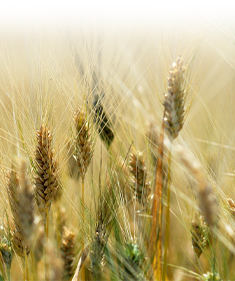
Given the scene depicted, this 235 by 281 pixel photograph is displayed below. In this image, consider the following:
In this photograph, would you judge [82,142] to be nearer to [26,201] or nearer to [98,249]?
[98,249]

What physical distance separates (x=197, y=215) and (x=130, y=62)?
0.56m

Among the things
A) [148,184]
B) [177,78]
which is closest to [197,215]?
[148,184]

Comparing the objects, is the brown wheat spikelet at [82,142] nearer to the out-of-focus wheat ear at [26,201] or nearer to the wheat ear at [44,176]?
the wheat ear at [44,176]

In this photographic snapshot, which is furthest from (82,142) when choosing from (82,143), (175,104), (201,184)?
(201,184)

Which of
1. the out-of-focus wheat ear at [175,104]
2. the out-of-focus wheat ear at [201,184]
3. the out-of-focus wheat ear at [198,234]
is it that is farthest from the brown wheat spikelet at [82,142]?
the out-of-focus wheat ear at [201,184]

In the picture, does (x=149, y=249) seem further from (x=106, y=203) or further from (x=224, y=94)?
(x=224, y=94)

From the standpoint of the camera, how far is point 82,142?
981 mm

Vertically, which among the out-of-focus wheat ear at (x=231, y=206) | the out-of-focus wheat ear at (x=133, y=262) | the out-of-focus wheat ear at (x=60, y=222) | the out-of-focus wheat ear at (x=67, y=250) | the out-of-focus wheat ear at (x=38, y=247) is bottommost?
the out-of-focus wheat ear at (x=38, y=247)

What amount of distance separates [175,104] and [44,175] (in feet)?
1.39

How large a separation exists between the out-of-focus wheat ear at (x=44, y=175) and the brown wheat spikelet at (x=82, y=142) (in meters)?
0.10

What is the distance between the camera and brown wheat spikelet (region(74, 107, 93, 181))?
3.18 feet

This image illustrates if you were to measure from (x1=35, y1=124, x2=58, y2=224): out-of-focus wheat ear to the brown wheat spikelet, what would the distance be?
0.10 meters

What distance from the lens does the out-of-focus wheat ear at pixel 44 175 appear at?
0.87 m

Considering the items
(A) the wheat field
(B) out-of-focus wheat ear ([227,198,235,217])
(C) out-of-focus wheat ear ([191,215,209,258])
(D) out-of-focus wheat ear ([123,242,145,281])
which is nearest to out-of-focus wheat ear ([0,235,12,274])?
(A) the wheat field
